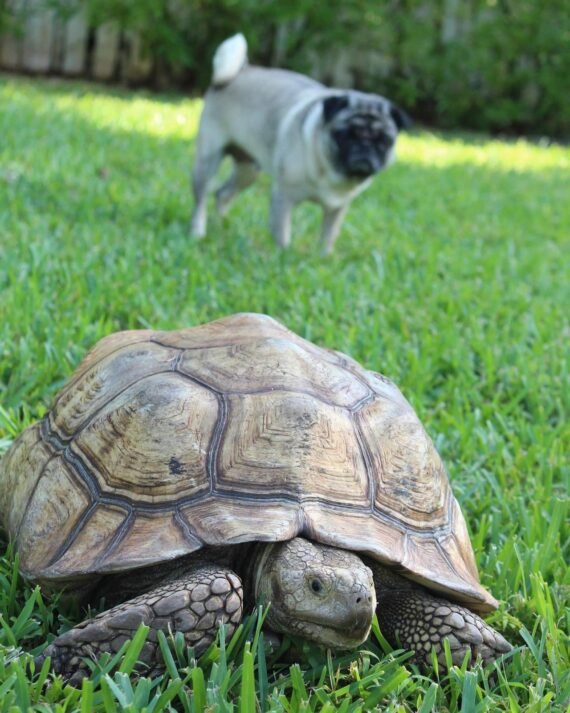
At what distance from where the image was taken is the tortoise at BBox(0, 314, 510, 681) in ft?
5.94

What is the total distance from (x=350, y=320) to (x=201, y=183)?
2057 millimetres

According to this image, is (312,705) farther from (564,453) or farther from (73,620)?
(564,453)

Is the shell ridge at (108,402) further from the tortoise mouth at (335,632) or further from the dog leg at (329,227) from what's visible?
the dog leg at (329,227)

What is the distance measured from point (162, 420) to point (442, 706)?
2.79 feet

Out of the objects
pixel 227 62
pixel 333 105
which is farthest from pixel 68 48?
pixel 333 105

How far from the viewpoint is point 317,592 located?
1789 millimetres

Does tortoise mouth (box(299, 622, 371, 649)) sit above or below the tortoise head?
below

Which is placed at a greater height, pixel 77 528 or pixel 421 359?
pixel 77 528

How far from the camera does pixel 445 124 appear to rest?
14656 millimetres

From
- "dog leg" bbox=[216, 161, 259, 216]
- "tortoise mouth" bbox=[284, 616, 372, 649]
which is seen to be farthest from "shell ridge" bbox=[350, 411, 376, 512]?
"dog leg" bbox=[216, 161, 259, 216]

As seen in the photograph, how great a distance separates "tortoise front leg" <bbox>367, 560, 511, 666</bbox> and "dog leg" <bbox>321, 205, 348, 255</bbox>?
12.0 feet

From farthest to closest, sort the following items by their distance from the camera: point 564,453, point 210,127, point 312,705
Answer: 1. point 210,127
2. point 564,453
3. point 312,705

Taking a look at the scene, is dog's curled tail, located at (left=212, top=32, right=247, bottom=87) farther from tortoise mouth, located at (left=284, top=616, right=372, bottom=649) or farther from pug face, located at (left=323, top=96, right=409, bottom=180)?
tortoise mouth, located at (left=284, top=616, right=372, bottom=649)

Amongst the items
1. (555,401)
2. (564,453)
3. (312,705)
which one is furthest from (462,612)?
(555,401)
